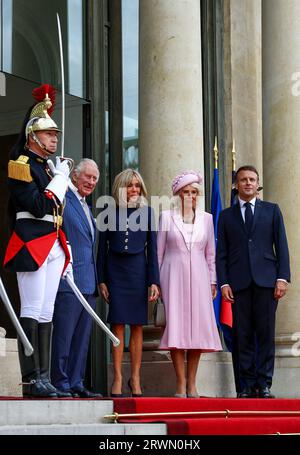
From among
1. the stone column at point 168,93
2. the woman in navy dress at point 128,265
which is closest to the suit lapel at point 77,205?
the woman in navy dress at point 128,265

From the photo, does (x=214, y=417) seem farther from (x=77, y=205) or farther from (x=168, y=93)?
(x=168, y=93)

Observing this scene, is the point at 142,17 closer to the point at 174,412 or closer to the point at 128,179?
the point at 128,179

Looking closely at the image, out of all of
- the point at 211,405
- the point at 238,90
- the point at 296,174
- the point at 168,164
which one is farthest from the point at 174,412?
the point at 238,90

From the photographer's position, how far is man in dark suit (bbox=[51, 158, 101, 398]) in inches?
312

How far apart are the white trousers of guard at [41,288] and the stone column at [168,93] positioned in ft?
11.0

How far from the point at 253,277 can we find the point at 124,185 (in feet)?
4.22

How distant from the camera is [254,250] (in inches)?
368

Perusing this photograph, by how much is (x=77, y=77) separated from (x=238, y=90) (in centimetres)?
248

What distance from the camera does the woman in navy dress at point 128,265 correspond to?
9.00 meters

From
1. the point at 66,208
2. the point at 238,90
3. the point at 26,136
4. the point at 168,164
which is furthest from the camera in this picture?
the point at 238,90

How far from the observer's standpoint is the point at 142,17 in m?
11.2

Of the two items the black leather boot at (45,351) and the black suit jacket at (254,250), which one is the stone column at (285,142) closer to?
the black suit jacket at (254,250)

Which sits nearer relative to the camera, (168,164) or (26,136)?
(26,136)

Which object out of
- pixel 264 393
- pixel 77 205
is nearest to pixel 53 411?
pixel 77 205
